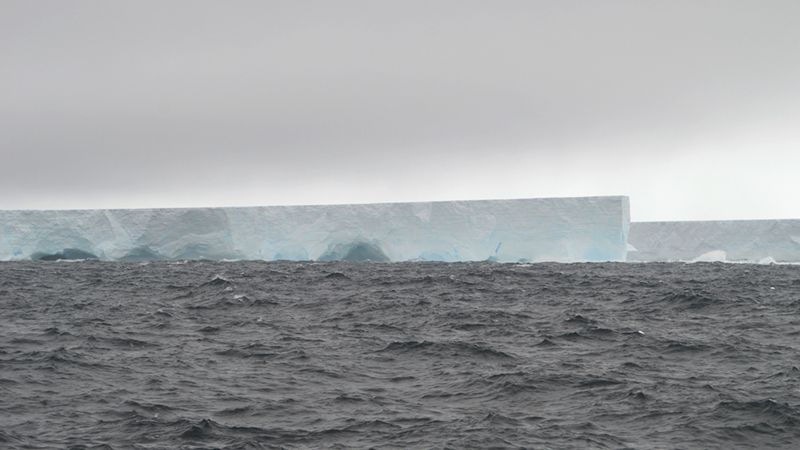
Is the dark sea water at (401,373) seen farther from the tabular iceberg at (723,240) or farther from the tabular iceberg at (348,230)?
the tabular iceberg at (723,240)

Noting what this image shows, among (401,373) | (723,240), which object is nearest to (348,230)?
(723,240)

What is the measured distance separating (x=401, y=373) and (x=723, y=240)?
106ft

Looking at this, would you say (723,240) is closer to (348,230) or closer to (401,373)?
(348,230)

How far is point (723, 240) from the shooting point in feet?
126

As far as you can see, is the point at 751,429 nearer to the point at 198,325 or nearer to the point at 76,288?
the point at 198,325

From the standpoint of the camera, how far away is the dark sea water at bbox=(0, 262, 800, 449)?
22.9 feet

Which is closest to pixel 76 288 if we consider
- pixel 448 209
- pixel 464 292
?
pixel 464 292

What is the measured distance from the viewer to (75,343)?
38.3ft

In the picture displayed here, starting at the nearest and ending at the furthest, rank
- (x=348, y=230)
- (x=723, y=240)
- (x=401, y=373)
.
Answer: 1. (x=401, y=373)
2. (x=348, y=230)
3. (x=723, y=240)

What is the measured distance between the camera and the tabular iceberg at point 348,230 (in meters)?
34.8

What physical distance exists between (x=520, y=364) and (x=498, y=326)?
3770 mm

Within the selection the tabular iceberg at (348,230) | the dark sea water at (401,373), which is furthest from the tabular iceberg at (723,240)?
the dark sea water at (401,373)

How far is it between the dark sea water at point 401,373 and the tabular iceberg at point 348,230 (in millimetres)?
16439

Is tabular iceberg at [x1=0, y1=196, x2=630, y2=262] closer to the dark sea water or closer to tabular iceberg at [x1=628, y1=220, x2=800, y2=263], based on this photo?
tabular iceberg at [x1=628, y1=220, x2=800, y2=263]
